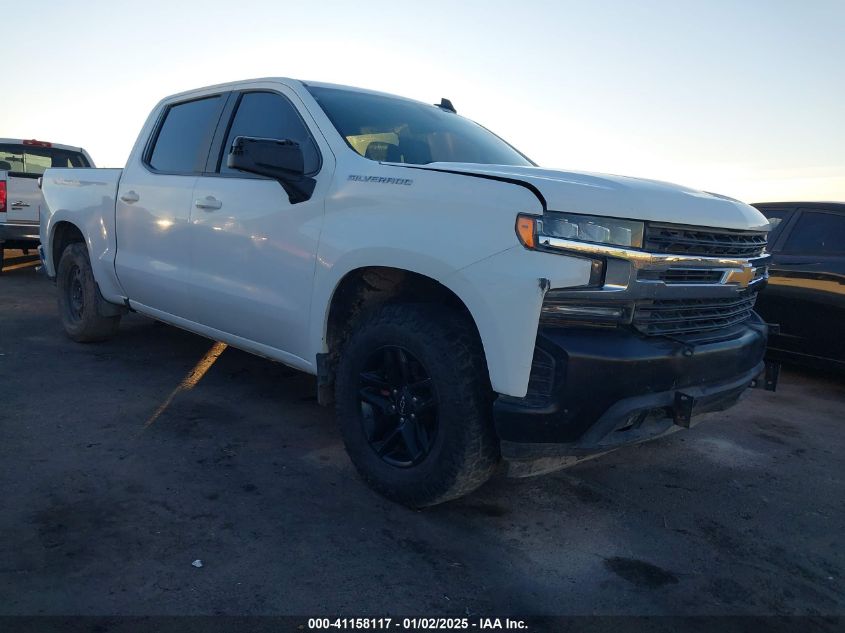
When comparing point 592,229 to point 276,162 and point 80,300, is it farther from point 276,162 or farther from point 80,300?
point 80,300

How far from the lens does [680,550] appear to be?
2.90 meters

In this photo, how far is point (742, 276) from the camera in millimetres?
3127

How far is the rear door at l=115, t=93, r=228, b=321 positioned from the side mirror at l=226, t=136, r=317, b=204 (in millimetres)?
1088

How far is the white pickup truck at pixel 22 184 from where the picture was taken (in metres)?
9.25

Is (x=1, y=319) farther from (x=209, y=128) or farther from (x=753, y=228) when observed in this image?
(x=753, y=228)

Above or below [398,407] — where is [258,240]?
above

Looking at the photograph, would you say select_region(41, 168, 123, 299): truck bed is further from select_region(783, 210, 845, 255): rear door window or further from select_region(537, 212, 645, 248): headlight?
select_region(783, 210, 845, 255): rear door window

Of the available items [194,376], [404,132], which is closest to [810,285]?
[404,132]

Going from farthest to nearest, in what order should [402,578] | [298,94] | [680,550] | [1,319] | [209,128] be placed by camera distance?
[1,319], [209,128], [298,94], [680,550], [402,578]

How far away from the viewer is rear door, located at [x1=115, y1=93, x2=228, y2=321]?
4.32 meters

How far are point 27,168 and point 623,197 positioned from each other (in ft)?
33.2

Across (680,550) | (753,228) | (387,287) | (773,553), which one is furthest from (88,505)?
(753,228)

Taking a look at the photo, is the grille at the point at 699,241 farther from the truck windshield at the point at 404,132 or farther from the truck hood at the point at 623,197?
the truck windshield at the point at 404,132

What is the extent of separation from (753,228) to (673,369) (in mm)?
934
